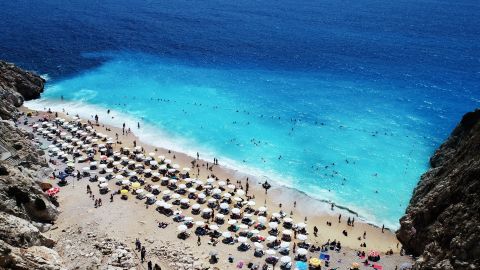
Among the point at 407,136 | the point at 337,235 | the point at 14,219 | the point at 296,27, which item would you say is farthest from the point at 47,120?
the point at 296,27

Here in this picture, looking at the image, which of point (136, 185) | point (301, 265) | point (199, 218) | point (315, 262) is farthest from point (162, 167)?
point (315, 262)

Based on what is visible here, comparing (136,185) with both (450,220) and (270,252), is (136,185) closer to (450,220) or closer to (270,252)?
(270,252)

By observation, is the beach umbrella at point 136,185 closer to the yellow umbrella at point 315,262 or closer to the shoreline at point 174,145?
the shoreline at point 174,145

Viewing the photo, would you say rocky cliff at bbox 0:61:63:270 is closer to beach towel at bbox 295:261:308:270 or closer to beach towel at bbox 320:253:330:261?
beach towel at bbox 295:261:308:270

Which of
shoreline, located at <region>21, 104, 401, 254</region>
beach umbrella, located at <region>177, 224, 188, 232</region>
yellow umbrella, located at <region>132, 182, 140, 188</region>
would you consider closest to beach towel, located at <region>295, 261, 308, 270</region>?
shoreline, located at <region>21, 104, 401, 254</region>

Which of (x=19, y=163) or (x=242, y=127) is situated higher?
(x=242, y=127)

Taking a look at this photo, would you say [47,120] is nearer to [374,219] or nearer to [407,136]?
[374,219]
